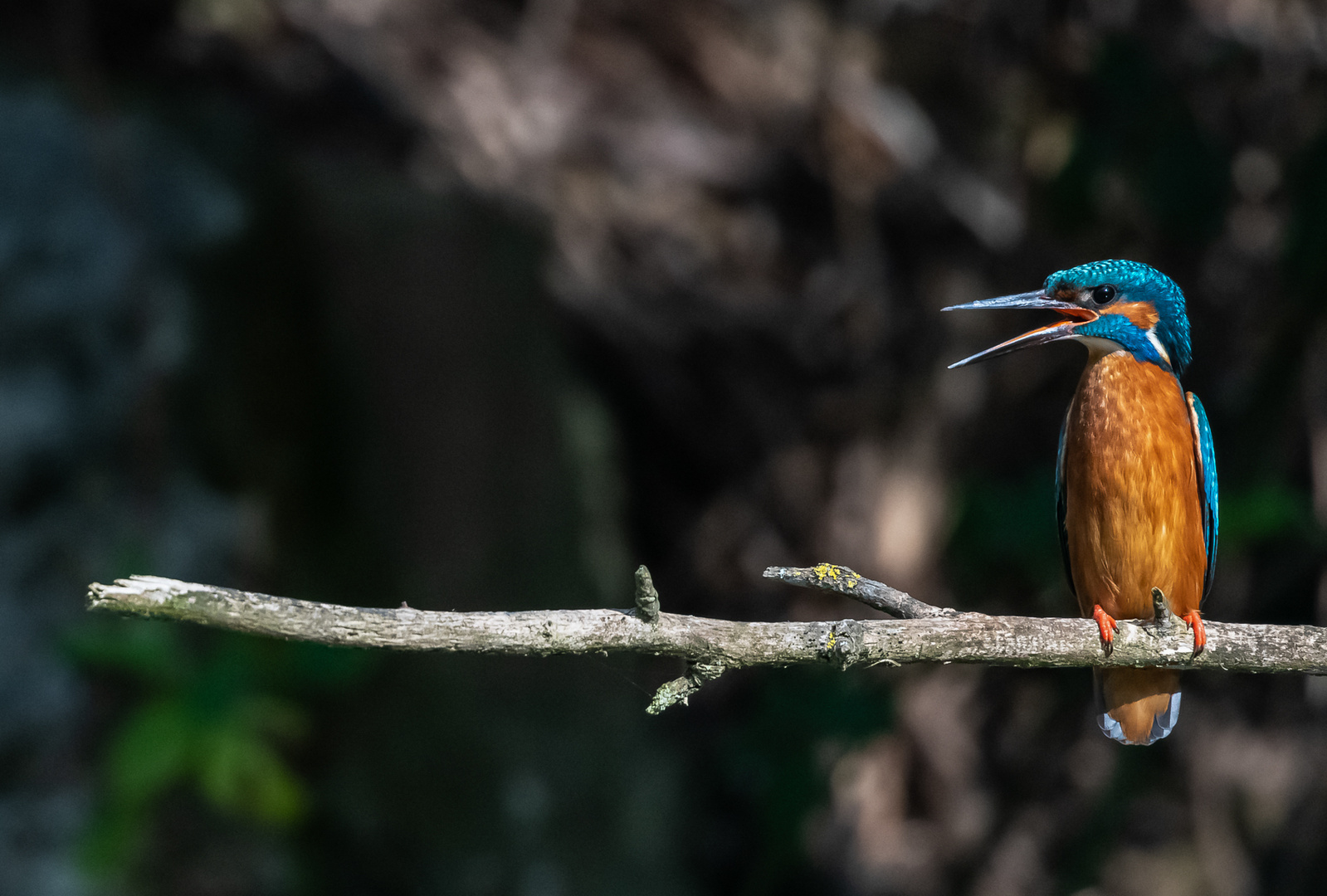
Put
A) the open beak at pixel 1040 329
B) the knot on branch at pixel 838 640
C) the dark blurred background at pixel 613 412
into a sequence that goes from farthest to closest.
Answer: the dark blurred background at pixel 613 412 < the open beak at pixel 1040 329 < the knot on branch at pixel 838 640

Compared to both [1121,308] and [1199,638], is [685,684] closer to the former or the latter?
[1199,638]

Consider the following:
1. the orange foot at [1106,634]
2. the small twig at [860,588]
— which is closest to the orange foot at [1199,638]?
the orange foot at [1106,634]

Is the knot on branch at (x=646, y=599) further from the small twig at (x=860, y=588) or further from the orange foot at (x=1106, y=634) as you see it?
the orange foot at (x=1106, y=634)

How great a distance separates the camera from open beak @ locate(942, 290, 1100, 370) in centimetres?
202

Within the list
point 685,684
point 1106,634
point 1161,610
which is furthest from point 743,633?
point 1161,610

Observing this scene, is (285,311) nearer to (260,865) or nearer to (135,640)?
(135,640)

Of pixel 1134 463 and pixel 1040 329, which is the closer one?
pixel 1040 329

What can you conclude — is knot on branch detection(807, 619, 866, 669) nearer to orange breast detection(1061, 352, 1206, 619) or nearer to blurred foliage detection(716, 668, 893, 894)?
orange breast detection(1061, 352, 1206, 619)

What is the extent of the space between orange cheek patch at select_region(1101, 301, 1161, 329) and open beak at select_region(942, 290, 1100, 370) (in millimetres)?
52

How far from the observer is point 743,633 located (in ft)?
5.24

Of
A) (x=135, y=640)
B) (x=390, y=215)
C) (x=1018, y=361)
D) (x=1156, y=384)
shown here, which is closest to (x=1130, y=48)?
(x=1156, y=384)

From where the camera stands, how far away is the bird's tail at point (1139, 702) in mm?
2398

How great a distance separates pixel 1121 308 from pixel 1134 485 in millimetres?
351

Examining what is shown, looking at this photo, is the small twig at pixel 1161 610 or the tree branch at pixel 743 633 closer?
the tree branch at pixel 743 633
